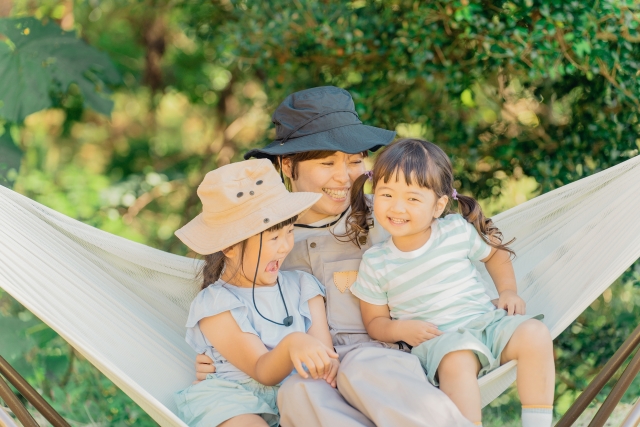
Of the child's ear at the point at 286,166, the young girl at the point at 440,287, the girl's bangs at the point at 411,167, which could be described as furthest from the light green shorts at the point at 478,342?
the child's ear at the point at 286,166

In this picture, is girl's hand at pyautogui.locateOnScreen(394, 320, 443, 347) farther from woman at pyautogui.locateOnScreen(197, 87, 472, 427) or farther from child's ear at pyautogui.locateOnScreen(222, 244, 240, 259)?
child's ear at pyautogui.locateOnScreen(222, 244, 240, 259)

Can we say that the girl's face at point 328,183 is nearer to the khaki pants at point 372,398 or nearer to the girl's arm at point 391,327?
the girl's arm at point 391,327

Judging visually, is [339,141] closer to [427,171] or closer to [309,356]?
[427,171]

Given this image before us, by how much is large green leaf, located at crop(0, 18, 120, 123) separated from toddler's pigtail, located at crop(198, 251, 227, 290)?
1.62 metres

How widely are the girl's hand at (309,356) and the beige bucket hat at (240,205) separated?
0.33 m

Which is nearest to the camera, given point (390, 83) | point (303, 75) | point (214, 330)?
point (214, 330)

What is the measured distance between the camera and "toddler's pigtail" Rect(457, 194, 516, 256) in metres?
2.04

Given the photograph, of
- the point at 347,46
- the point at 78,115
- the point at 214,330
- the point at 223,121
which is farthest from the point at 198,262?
the point at 223,121

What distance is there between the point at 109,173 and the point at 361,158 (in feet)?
10.7

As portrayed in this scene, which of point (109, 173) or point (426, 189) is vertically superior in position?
point (426, 189)

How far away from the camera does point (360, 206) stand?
2170mm

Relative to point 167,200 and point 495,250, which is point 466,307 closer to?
point 495,250

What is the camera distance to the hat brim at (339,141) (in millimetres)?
2156

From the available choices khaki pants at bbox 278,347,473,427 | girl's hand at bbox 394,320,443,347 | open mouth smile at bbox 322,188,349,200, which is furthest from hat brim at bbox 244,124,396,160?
khaki pants at bbox 278,347,473,427
